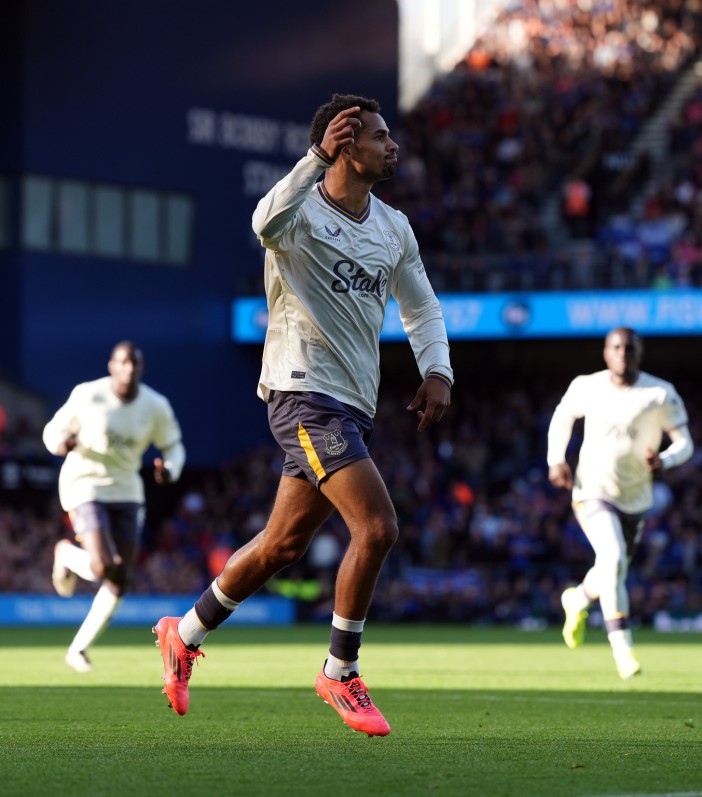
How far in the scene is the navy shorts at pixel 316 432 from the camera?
763cm

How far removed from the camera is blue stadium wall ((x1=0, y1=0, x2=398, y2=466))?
34.1 m

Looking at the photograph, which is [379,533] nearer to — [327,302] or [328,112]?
[327,302]

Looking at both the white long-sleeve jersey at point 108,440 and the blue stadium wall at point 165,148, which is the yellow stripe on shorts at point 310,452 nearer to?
the white long-sleeve jersey at point 108,440

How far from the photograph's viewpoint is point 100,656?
648 inches

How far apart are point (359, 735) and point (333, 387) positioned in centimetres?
159

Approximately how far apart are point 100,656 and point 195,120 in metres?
22.7

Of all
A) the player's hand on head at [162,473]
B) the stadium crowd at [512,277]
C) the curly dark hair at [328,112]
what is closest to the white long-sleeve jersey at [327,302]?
the curly dark hair at [328,112]

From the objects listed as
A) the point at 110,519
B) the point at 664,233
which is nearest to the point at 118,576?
the point at 110,519

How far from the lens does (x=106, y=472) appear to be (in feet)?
43.3

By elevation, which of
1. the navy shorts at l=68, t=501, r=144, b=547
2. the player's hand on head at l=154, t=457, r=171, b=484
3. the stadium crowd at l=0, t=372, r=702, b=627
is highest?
the player's hand on head at l=154, t=457, r=171, b=484

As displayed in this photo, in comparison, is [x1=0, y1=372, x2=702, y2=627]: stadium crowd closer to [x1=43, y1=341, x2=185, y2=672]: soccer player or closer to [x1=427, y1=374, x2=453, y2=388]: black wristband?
[x1=43, y1=341, x2=185, y2=672]: soccer player

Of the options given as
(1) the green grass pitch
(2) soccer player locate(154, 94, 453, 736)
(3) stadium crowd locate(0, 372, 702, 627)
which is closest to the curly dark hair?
(2) soccer player locate(154, 94, 453, 736)

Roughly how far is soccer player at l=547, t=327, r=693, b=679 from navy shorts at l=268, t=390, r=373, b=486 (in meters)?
4.76

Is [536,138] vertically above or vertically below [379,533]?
above
